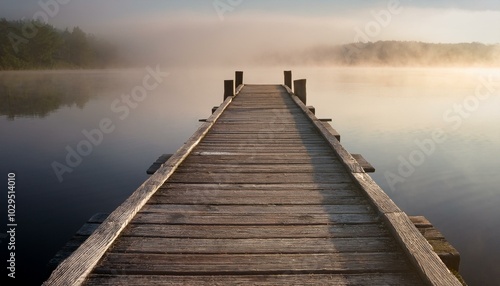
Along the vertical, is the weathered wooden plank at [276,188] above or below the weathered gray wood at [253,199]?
above

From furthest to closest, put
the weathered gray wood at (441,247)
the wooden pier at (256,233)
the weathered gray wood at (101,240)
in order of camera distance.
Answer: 1. the weathered gray wood at (441,247)
2. the wooden pier at (256,233)
3. the weathered gray wood at (101,240)

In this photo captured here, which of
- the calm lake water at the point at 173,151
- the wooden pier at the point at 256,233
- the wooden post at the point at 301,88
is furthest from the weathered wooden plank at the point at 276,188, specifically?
the wooden post at the point at 301,88

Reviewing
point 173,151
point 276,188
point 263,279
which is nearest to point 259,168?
point 276,188

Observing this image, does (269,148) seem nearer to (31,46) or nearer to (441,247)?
(441,247)

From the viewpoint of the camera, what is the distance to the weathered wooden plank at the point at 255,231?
9.39ft

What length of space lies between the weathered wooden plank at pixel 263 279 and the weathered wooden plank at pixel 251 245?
0.28m

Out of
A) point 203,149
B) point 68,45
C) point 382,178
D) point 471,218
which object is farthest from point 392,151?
point 68,45

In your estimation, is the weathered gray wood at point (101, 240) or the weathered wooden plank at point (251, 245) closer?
the weathered gray wood at point (101, 240)

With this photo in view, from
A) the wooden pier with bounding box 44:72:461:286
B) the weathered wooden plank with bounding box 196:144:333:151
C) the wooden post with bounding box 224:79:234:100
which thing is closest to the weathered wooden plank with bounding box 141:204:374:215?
the wooden pier with bounding box 44:72:461:286

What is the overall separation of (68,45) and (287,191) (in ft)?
350

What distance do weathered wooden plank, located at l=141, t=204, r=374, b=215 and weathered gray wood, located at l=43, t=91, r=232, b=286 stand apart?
0.16 metres

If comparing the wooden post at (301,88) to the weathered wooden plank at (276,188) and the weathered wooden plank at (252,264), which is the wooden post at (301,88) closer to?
the weathered wooden plank at (276,188)

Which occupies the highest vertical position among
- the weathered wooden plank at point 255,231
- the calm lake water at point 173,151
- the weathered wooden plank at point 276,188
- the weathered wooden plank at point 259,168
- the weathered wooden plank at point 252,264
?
the weathered wooden plank at point 259,168

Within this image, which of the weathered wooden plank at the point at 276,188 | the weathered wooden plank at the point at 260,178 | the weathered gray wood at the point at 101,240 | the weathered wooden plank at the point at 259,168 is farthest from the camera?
the weathered wooden plank at the point at 259,168
